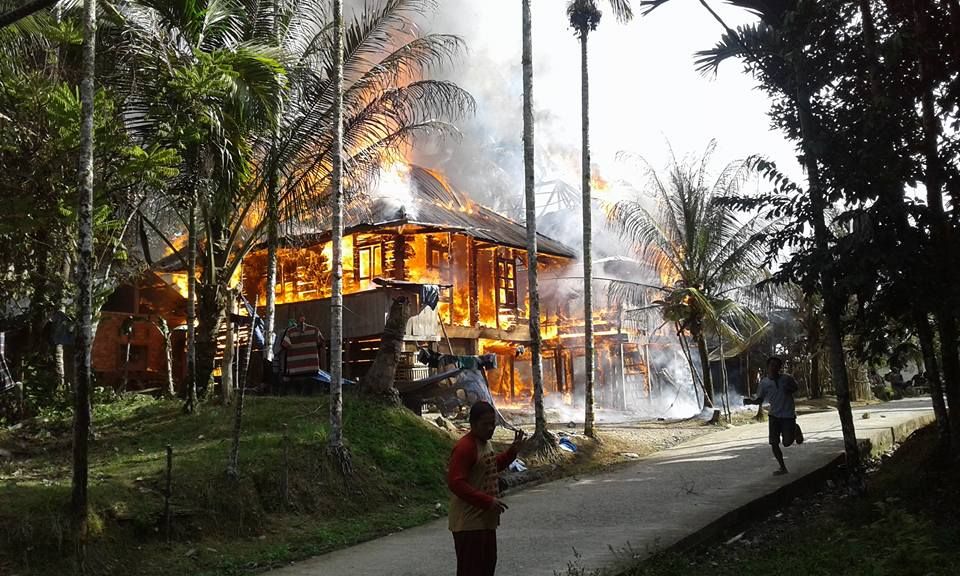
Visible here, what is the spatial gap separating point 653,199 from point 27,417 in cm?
1650

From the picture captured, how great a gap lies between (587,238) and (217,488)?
31.2ft

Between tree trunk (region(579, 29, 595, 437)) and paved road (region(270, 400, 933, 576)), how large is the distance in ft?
6.81

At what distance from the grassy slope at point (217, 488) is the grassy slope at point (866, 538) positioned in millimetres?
3827

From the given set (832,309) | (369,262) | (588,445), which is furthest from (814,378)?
(832,309)

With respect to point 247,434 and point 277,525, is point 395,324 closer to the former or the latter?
point 247,434

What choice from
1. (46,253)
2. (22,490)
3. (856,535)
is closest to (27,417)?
(46,253)

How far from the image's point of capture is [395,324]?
13383 mm

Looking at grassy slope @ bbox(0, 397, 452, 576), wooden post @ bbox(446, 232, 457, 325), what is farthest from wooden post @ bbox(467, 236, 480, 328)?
grassy slope @ bbox(0, 397, 452, 576)

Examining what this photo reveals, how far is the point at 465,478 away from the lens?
15.3 feet

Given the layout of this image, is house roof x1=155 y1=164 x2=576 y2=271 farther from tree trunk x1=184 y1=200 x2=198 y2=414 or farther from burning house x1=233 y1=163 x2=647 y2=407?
tree trunk x1=184 y1=200 x2=198 y2=414

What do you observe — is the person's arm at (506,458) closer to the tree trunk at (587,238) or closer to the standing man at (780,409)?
the standing man at (780,409)

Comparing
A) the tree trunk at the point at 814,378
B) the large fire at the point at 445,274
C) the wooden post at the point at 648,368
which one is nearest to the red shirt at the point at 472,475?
the large fire at the point at 445,274

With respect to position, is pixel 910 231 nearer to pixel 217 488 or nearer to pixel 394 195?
pixel 217 488

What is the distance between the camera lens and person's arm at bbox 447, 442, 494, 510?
4523mm
